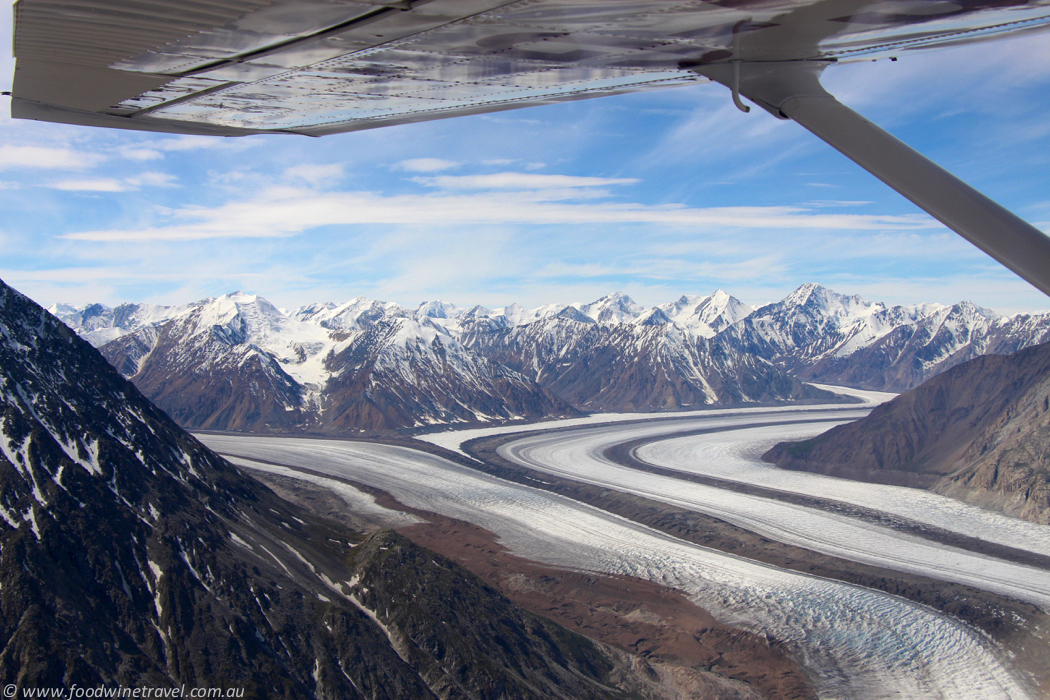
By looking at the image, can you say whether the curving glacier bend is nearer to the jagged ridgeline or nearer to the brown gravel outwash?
the brown gravel outwash

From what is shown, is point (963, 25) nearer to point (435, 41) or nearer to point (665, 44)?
point (665, 44)

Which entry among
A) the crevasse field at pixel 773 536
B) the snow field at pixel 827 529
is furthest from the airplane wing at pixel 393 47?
the snow field at pixel 827 529

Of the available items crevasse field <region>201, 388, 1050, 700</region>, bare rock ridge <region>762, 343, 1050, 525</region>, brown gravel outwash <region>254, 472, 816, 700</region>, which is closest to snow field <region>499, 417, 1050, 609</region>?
crevasse field <region>201, 388, 1050, 700</region>

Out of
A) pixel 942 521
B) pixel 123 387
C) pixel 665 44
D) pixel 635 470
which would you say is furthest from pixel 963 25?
pixel 635 470

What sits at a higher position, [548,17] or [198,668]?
[548,17]

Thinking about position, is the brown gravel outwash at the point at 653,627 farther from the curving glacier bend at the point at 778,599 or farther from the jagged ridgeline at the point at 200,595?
the jagged ridgeline at the point at 200,595

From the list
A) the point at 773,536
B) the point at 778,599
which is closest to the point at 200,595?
the point at 778,599

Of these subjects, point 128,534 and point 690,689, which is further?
point 690,689
